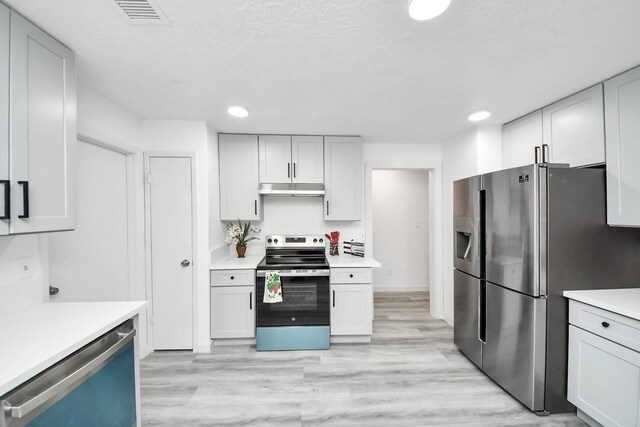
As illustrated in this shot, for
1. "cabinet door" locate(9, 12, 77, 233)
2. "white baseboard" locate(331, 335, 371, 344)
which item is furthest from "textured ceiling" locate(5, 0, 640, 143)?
"white baseboard" locate(331, 335, 371, 344)

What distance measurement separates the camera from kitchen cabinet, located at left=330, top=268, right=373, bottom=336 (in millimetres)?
2914

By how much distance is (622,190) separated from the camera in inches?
72.4

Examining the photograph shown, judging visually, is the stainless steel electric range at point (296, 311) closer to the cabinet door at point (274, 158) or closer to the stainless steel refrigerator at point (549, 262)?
the cabinet door at point (274, 158)

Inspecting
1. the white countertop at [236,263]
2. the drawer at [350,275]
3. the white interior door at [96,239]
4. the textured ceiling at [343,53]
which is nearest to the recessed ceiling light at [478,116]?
the textured ceiling at [343,53]

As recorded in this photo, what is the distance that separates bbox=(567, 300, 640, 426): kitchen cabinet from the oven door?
1926 mm

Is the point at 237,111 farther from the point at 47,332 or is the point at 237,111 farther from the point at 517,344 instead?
the point at 517,344

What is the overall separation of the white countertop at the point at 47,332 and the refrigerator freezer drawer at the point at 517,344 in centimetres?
250

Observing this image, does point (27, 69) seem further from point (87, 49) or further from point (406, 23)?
point (406, 23)

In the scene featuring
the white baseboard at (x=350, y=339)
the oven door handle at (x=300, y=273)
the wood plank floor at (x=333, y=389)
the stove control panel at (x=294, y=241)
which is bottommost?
the wood plank floor at (x=333, y=389)

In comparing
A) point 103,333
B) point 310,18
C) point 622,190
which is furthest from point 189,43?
point 622,190

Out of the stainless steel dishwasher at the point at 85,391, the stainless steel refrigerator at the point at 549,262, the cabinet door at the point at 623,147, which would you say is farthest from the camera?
the stainless steel refrigerator at the point at 549,262

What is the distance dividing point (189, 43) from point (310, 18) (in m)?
0.69

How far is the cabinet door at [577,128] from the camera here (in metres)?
2.02

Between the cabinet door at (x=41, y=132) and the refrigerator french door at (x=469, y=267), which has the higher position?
the cabinet door at (x=41, y=132)
